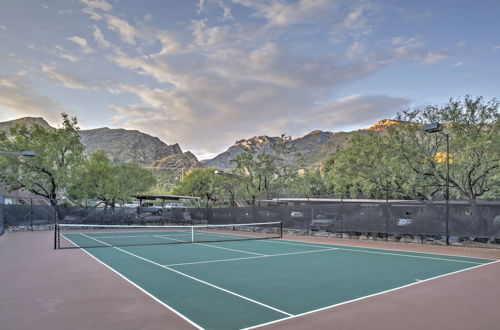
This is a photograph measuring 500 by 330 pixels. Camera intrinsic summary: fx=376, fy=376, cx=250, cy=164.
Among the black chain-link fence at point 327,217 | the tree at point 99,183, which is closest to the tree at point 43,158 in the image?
the tree at point 99,183

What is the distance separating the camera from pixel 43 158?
3447 centimetres

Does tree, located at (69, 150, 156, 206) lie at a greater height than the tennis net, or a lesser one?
greater

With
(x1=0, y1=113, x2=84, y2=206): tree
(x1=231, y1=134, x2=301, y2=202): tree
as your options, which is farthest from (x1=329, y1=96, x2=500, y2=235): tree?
(x1=0, y1=113, x2=84, y2=206): tree

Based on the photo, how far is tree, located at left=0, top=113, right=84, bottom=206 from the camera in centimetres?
3434

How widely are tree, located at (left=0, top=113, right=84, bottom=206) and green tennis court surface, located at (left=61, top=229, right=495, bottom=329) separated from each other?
A: 2178cm

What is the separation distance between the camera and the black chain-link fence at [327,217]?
1772cm

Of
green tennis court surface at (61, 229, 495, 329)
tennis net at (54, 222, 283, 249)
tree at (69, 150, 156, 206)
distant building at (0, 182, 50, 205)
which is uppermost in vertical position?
tree at (69, 150, 156, 206)

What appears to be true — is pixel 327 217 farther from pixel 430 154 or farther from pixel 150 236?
pixel 150 236

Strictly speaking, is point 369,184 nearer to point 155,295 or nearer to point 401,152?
point 401,152

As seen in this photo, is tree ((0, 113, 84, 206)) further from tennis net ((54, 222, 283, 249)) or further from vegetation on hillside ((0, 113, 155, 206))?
tennis net ((54, 222, 283, 249))

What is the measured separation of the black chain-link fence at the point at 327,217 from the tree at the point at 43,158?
3.95m

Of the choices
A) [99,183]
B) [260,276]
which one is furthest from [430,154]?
[99,183]

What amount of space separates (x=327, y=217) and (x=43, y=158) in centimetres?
2636

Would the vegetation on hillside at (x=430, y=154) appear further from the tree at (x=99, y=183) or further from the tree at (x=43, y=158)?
the tree at (x=43, y=158)
